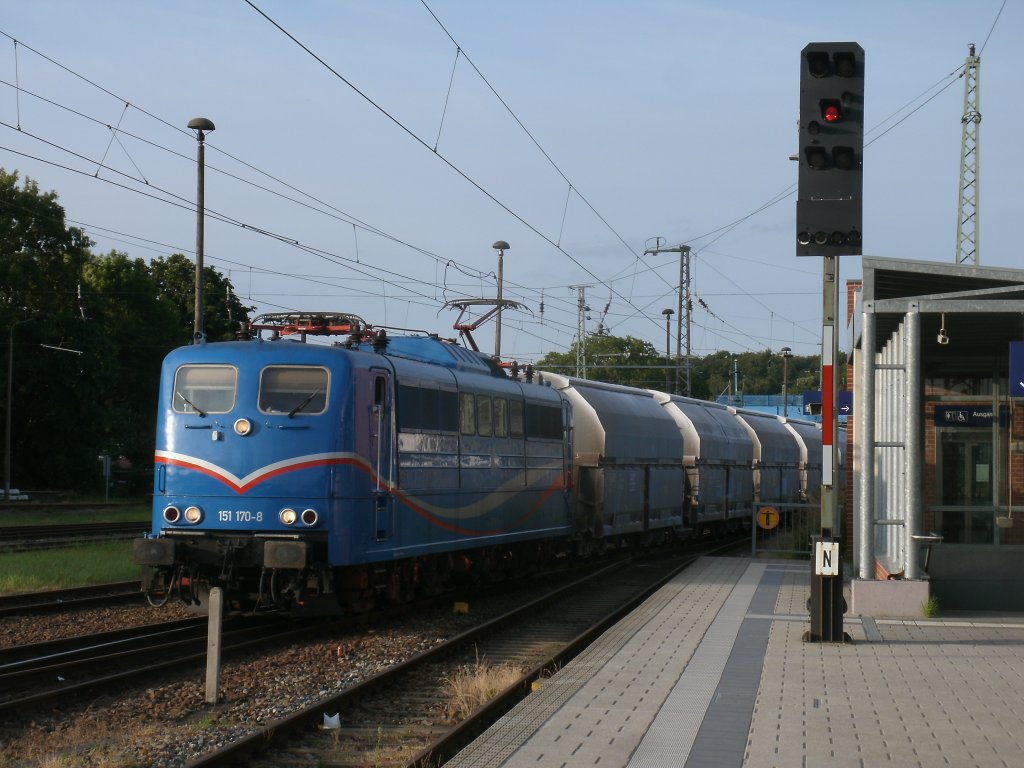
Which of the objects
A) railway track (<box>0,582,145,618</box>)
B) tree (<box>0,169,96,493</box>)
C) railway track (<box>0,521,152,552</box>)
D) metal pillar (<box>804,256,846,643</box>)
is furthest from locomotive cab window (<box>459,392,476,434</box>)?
tree (<box>0,169,96,493</box>)

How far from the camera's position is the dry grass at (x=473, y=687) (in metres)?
9.92

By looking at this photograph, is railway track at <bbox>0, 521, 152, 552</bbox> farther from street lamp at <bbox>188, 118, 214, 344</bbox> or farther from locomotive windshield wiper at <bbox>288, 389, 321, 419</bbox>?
locomotive windshield wiper at <bbox>288, 389, 321, 419</bbox>

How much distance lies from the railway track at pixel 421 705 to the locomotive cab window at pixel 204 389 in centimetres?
368

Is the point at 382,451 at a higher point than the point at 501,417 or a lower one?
lower

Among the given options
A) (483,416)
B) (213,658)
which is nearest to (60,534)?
(483,416)

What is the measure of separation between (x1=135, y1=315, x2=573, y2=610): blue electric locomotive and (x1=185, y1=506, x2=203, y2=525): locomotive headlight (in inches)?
0.6

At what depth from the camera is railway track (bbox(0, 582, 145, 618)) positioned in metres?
15.2

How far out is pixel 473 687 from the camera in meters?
10.4

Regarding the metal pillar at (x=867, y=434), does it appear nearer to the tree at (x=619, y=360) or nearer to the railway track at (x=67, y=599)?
the railway track at (x=67, y=599)

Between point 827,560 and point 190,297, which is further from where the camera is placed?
point 190,297

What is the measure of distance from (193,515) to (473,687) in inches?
178

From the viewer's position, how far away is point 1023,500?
17547 mm

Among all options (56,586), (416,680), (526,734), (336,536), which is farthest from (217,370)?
(526,734)

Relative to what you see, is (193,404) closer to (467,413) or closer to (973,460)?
(467,413)
